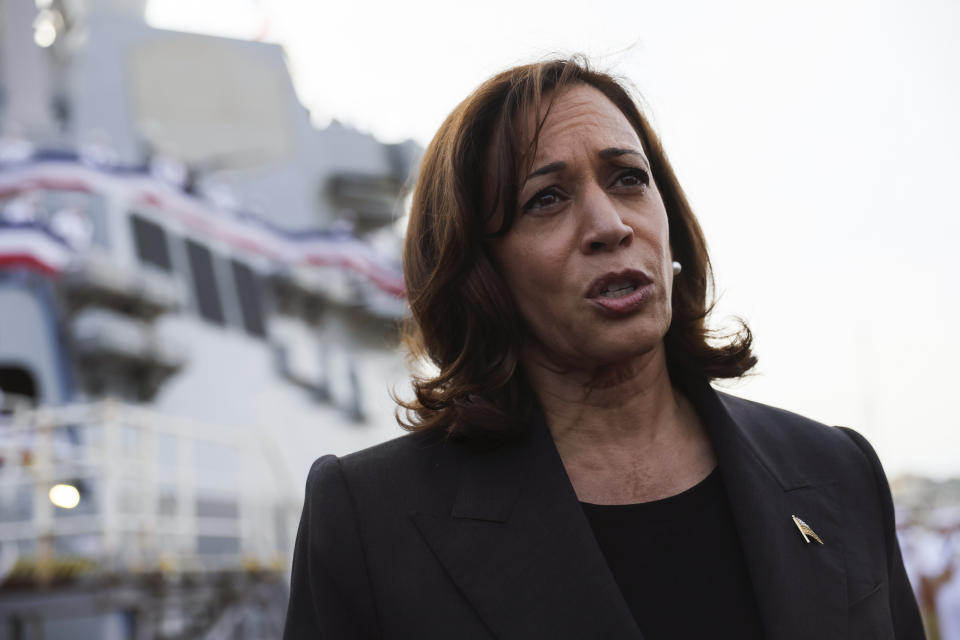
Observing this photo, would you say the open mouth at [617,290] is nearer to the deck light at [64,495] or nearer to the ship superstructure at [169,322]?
the ship superstructure at [169,322]

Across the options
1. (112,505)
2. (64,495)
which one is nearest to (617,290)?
(112,505)

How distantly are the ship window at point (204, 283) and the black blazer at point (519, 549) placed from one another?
1547 centimetres

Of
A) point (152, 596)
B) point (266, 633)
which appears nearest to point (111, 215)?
point (266, 633)

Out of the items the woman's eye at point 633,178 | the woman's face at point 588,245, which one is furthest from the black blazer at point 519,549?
the woman's eye at point 633,178

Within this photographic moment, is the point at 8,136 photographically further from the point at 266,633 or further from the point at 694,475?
the point at 694,475

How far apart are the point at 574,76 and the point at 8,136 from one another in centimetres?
A: 1531

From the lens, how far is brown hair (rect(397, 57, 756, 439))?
200 centimetres

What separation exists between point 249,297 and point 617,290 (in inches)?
667

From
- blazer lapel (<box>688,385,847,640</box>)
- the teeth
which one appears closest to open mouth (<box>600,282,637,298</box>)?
the teeth

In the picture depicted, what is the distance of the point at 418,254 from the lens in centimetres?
221

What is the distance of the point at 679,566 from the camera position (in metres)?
1.83

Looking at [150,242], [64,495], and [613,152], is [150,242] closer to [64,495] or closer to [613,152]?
[64,495]

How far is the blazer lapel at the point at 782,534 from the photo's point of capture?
1.79 meters

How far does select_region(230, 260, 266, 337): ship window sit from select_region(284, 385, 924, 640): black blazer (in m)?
16.4
